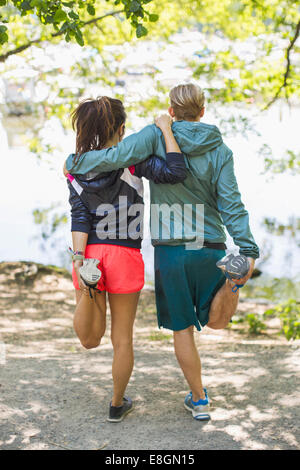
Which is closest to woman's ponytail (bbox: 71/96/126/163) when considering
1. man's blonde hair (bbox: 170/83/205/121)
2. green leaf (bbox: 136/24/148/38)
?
Result: man's blonde hair (bbox: 170/83/205/121)

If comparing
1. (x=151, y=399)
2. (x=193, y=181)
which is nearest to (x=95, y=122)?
(x=193, y=181)

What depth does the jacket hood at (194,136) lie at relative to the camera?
2619mm

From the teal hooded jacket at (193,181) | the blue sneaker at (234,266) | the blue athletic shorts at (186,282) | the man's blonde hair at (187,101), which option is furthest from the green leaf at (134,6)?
the blue sneaker at (234,266)

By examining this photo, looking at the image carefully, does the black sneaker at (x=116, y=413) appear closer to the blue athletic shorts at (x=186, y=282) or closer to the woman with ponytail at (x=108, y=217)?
the woman with ponytail at (x=108, y=217)

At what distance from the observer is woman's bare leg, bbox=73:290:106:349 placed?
2658 millimetres

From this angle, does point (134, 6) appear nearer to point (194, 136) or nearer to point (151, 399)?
point (194, 136)

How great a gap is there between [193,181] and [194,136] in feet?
0.78

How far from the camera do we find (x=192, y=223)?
2.73 meters

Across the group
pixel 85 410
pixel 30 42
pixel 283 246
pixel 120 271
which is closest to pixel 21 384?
pixel 85 410

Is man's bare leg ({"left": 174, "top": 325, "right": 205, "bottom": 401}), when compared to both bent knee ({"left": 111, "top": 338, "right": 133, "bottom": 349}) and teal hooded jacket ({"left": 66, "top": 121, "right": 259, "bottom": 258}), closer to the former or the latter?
bent knee ({"left": 111, "top": 338, "right": 133, "bottom": 349})

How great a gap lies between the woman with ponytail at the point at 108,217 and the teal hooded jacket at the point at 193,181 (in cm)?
6

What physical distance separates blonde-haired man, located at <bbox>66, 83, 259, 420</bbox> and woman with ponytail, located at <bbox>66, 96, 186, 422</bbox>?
86mm

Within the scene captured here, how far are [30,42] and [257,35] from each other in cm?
341
